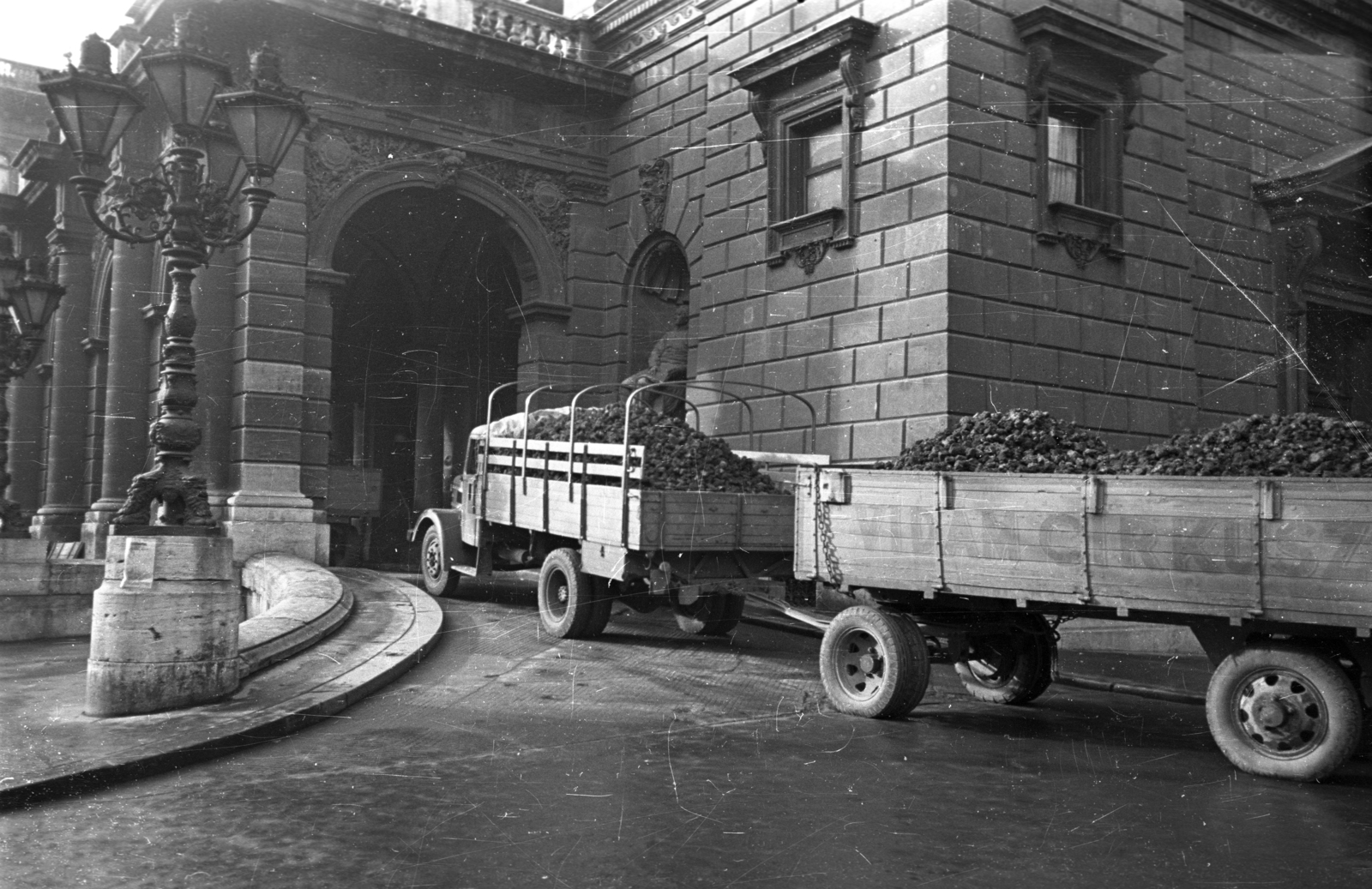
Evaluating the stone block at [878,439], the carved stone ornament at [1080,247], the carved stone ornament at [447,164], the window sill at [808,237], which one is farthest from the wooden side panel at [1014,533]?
the carved stone ornament at [447,164]

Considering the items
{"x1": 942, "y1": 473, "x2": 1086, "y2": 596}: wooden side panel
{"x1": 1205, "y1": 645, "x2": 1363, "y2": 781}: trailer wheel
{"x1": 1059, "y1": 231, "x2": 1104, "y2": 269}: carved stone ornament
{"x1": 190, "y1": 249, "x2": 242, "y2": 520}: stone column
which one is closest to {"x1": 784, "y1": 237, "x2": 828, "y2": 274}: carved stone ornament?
{"x1": 1059, "y1": 231, "x2": 1104, "y2": 269}: carved stone ornament

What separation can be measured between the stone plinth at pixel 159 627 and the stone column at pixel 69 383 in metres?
18.1

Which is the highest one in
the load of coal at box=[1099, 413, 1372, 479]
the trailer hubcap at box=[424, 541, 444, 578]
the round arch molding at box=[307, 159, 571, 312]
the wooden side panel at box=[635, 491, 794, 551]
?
the round arch molding at box=[307, 159, 571, 312]

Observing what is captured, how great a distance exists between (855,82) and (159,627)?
10.5 meters

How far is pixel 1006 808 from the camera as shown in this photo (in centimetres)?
549

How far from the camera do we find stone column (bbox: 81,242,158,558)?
19.3 metres

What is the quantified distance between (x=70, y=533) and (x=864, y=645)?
2057 cm

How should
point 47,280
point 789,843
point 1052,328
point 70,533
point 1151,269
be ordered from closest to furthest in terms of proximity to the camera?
point 789,843, point 1052,328, point 1151,269, point 47,280, point 70,533

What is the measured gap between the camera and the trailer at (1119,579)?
5.94 metres

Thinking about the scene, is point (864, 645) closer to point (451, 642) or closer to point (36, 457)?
point (451, 642)

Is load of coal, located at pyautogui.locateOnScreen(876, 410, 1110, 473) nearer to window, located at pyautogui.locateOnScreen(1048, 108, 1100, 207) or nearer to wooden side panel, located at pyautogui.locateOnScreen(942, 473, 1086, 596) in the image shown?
wooden side panel, located at pyautogui.locateOnScreen(942, 473, 1086, 596)

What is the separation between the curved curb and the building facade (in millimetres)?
2006

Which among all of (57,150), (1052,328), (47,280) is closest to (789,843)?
(1052,328)

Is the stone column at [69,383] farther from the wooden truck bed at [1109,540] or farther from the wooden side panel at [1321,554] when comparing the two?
the wooden side panel at [1321,554]
